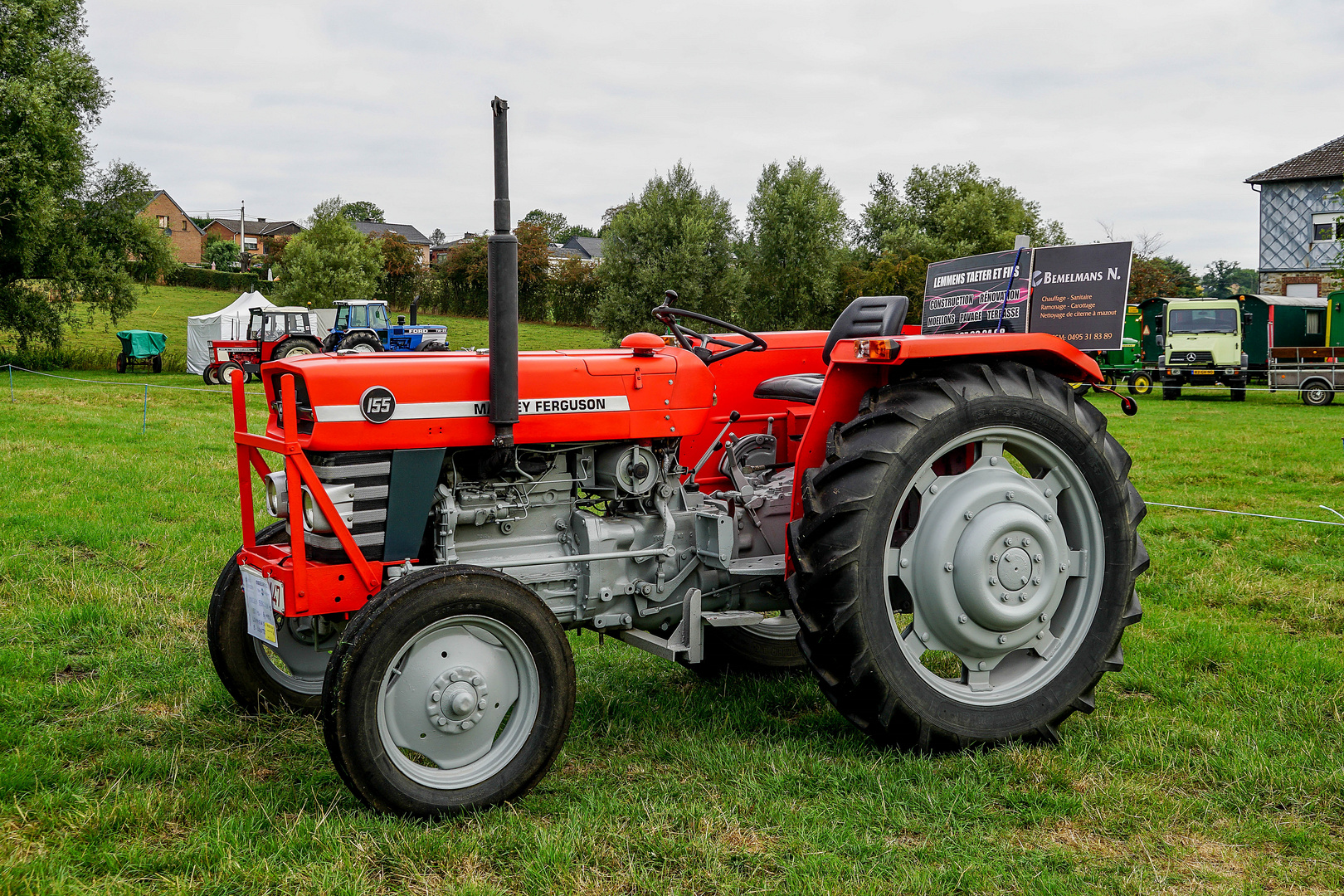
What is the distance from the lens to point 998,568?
10.6 feet

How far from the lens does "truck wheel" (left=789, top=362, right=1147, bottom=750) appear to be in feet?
10.1

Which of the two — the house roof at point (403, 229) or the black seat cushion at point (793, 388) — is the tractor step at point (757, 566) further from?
the house roof at point (403, 229)

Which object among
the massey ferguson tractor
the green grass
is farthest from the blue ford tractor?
the massey ferguson tractor

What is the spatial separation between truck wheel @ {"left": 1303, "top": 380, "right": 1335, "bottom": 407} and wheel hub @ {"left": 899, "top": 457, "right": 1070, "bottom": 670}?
18870 mm

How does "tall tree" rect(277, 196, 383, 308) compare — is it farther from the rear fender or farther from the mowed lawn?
the rear fender

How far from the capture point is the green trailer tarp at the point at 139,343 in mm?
25703

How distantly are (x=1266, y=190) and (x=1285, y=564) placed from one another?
1563 inches

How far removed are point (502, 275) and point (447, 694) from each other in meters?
1.15

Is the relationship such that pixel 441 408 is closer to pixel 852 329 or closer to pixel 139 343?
pixel 852 329

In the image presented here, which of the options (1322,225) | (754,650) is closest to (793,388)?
(754,650)

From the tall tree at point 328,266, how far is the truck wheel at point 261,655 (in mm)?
36555

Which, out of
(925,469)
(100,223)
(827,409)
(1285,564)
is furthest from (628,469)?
(100,223)

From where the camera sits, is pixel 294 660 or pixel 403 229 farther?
pixel 403 229

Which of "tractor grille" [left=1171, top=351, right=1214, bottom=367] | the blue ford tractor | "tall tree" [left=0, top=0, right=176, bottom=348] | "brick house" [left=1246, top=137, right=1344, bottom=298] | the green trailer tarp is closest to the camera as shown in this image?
"tall tree" [left=0, top=0, right=176, bottom=348]
